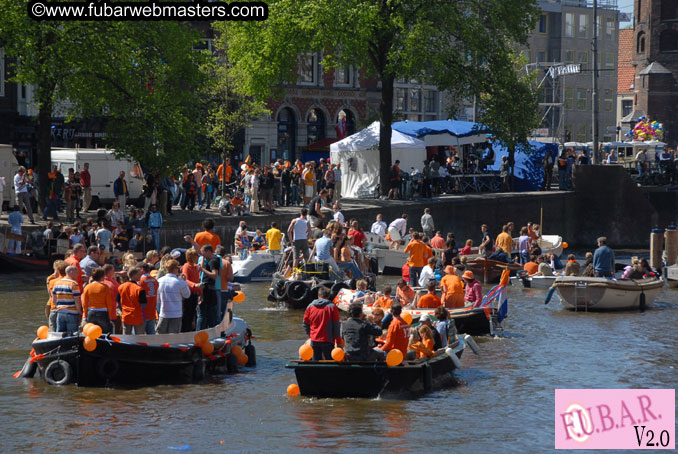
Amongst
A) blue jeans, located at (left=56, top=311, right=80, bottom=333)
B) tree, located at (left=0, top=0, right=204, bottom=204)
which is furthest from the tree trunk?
blue jeans, located at (left=56, top=311, right=80, bottom=333)

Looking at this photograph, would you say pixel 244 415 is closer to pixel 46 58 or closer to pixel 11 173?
pixel 46 58

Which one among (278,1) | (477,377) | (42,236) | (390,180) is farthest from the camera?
(390,180)

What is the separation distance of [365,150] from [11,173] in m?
15.7

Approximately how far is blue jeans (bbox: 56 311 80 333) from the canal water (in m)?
0.93

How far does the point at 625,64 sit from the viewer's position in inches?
4486

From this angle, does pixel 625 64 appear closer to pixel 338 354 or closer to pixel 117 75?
pixel 117 75

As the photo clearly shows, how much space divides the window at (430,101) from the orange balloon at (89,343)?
62811mm

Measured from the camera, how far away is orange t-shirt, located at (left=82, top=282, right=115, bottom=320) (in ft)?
59.0

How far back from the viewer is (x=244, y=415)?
55.6ft

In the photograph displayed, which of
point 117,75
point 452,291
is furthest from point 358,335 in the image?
point 117,75

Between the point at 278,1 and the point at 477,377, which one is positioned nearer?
the point at 477,377

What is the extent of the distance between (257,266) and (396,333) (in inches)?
632

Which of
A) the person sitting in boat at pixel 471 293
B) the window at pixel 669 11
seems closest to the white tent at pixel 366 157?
the person sitting in boat at pixel 471 293

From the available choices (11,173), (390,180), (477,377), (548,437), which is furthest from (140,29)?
(548,437)
